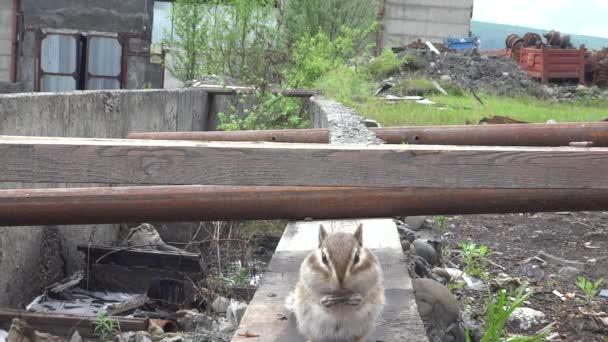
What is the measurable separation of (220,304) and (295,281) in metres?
2.32

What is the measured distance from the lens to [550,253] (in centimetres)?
715

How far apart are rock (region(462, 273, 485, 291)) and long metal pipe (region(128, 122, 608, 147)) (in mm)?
1016

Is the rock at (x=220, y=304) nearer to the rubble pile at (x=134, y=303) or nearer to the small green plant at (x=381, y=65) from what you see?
the rubble pile at (x=134, y=303)

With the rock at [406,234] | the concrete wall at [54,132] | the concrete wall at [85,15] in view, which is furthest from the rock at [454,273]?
the concrete wall at [85,15]

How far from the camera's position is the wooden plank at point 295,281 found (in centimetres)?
349

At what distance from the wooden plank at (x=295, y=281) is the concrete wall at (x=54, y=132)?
3.69 metres

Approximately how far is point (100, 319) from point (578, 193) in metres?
3.55

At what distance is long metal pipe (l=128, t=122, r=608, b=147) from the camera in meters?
Answer: 6.46

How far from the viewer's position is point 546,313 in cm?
568

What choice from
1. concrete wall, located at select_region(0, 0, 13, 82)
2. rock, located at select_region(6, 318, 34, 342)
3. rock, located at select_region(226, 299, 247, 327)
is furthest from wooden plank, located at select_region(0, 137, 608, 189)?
concrete wall, located at select_region(0, 0, 13, 82)

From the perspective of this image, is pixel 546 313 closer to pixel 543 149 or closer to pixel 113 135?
pixel 543 149

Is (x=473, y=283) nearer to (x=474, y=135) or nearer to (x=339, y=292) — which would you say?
(x=474, y=135)

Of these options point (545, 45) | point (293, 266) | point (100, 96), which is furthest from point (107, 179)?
point (545, 45)

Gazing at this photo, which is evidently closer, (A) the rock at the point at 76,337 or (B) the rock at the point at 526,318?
(B) the rock at the point at 526,318
